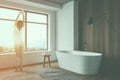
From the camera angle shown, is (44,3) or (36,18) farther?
(36,18)

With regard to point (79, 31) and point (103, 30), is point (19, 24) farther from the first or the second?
point (103, 30)

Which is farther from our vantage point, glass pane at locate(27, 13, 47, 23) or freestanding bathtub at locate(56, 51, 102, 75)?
glass pane at locate(27, 13, 47, 23)

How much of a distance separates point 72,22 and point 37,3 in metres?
1.78

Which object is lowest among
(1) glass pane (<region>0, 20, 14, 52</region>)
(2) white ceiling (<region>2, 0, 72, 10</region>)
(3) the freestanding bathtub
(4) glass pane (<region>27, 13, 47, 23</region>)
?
(3) the freestanding bathtub

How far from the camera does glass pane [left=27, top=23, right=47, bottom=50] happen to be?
21.6 ft

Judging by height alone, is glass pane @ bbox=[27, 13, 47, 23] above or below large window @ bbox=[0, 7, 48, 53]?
above

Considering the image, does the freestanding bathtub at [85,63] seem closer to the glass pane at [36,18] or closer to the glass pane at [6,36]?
the glass pane at [6,36]

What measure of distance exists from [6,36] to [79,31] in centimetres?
328

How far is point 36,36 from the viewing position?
6844 millimetres

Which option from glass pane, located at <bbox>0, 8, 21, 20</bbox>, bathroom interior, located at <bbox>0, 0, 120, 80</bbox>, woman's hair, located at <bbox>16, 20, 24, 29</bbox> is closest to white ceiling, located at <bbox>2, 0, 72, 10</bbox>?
bathroom interior, located at <bbox>0, 0, 120, 80</bbox>

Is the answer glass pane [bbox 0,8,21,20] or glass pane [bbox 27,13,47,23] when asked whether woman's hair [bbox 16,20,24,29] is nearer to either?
glass pane [bbox 0,8,21,20]

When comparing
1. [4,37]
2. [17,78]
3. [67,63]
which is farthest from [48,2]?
[17,78]

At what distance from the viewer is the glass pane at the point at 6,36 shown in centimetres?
570

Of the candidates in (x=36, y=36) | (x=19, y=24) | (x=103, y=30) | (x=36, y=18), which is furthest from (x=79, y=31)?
(x=19, y=24)
